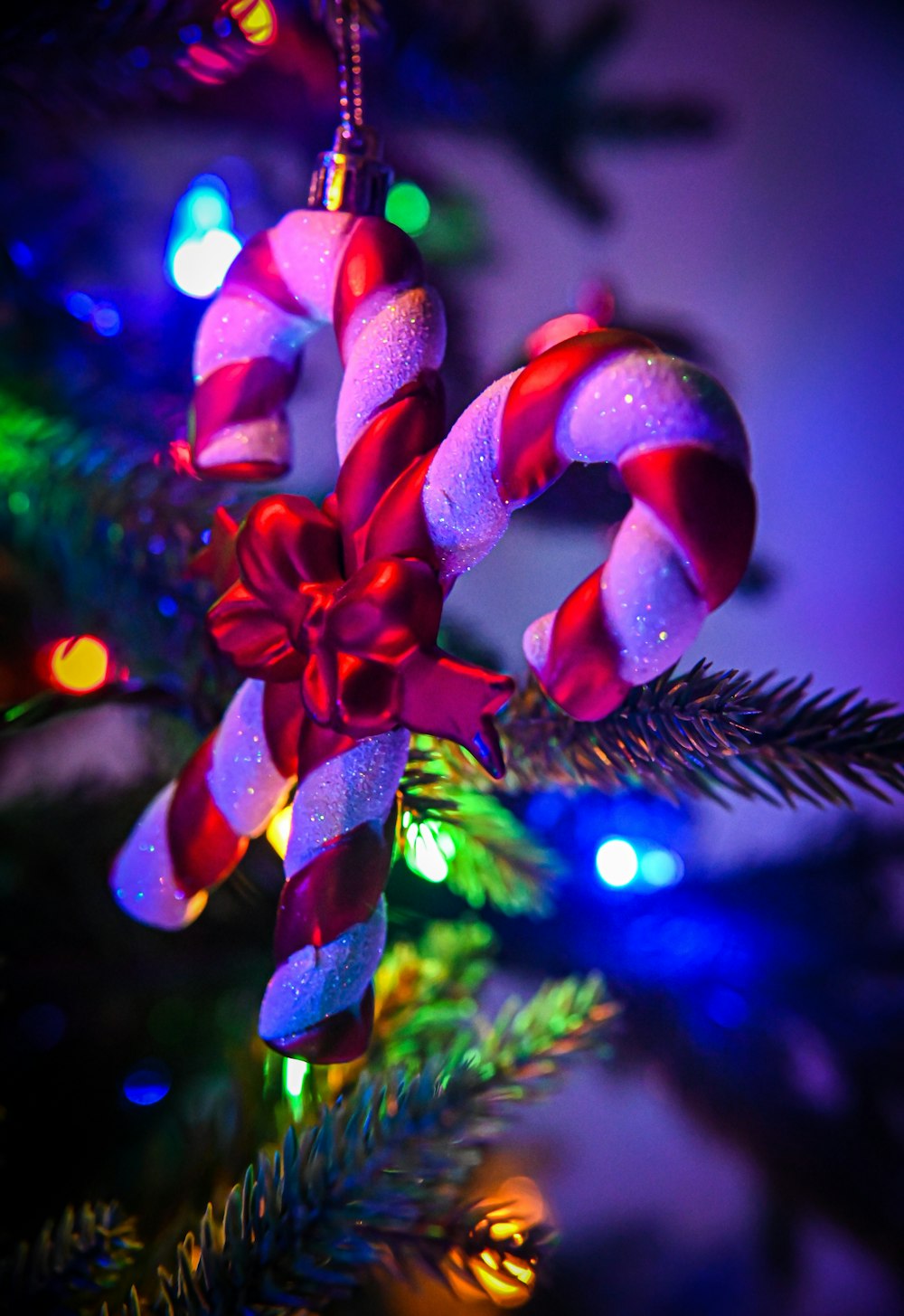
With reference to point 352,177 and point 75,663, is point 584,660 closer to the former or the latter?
point 352,177

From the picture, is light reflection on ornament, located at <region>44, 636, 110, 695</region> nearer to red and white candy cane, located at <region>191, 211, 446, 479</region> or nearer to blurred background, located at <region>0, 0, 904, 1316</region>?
blurred background, located at <region>0, 0, 904, 1316</region>

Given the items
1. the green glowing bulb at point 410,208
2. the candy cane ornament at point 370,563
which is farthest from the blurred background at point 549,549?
the candy cane ornament at point 370,563

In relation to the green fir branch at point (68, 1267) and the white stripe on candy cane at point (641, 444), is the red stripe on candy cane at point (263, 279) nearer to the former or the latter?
the white stripe on candy cane at point (641, 444)

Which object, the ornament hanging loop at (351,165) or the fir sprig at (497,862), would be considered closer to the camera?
the ornament hanging loop at (351,165)

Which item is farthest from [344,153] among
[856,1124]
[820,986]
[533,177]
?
[856,1124]

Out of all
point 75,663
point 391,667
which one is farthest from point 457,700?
point 75,663

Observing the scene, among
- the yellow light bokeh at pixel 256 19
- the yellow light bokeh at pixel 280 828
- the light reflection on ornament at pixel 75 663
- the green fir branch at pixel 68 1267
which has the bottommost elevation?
the light reflection on ornament at pixel 75 663

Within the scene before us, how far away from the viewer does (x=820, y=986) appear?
671 millimetres

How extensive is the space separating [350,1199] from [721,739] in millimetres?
237

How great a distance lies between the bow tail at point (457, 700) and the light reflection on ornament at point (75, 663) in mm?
446

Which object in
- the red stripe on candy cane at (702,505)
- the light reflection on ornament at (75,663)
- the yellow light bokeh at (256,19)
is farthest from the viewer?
the light reflection on ornament at (75,663)

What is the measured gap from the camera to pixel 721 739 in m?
0.33

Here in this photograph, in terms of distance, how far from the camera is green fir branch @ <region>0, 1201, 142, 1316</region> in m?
0.39

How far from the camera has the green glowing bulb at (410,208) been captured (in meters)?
0.71
